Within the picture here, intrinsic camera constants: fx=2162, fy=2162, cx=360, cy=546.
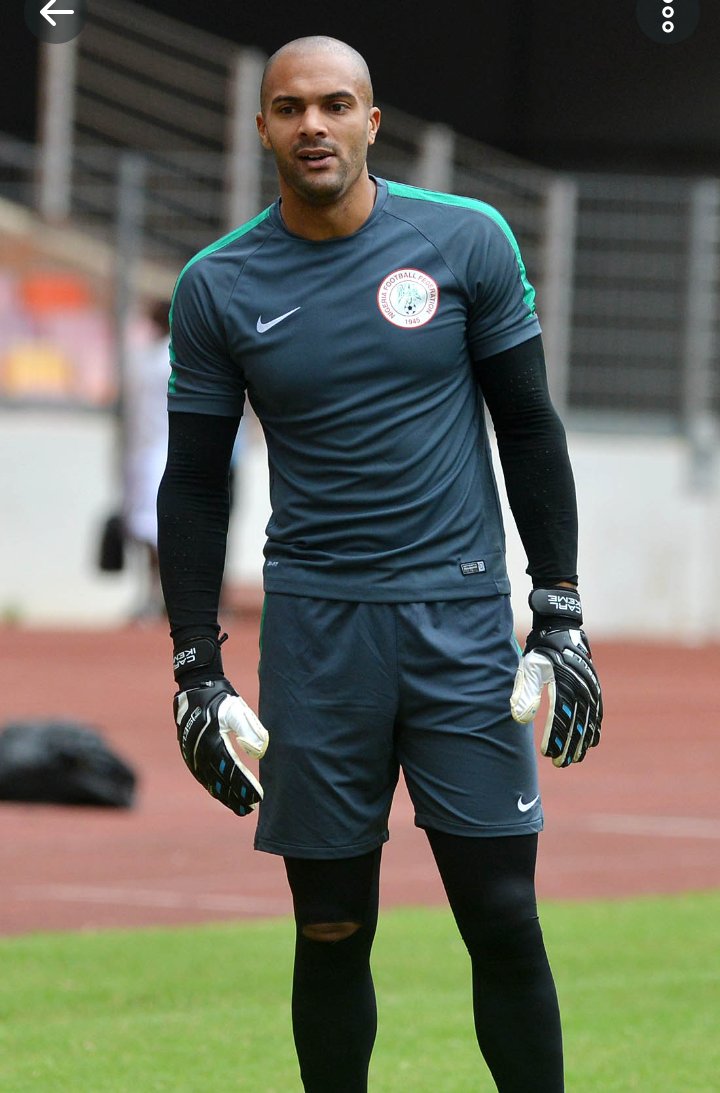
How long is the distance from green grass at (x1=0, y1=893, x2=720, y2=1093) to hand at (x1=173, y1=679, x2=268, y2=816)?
1.43 metres

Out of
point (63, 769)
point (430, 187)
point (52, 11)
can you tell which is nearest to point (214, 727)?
point (63, 769)

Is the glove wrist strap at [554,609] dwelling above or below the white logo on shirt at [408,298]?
below

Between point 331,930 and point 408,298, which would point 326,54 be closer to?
point 408,298

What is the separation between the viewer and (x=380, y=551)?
4234 mm

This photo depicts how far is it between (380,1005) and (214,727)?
2.53 meters

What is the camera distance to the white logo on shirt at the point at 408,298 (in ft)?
13.7

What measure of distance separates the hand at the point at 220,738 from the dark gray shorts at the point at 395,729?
6 centimetres

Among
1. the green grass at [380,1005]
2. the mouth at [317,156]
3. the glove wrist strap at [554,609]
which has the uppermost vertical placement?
the mouth at [317,156]

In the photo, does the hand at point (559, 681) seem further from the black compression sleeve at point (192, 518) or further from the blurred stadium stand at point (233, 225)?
the blurred stadium stand at point (233, 225)

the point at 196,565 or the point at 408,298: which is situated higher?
the point at 408,298

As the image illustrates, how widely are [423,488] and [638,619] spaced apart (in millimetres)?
15258

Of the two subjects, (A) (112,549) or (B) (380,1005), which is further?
(A) (112,549)

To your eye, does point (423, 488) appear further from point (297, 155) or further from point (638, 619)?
point (638, 619)

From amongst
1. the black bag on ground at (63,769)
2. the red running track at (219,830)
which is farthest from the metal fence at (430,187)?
the black bag on ground at (63,769)
